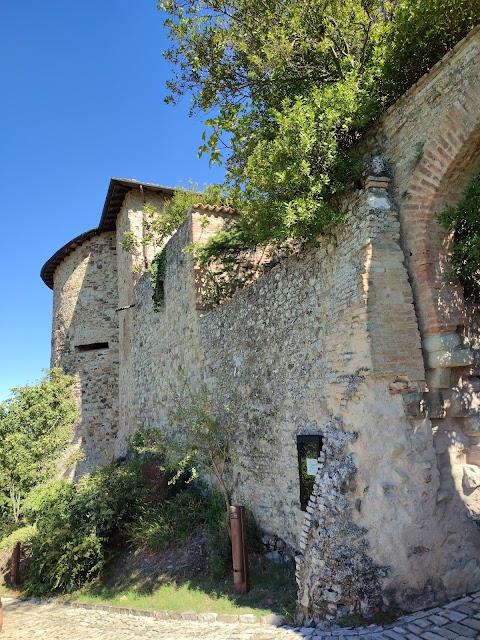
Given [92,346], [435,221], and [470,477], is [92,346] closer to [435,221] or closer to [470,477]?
[435,221]

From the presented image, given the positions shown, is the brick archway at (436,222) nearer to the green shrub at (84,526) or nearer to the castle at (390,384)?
the castle at (390,384)

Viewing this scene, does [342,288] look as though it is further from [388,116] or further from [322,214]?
[388,116]

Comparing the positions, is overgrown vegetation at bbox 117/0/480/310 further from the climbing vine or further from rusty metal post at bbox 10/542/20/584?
rusty metal post at bbox 10/542/20/584

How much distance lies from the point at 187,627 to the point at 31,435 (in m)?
8.18

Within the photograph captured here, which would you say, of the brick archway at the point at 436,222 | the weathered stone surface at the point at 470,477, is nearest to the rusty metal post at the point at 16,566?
the weathered stone surface at the point at 470,477

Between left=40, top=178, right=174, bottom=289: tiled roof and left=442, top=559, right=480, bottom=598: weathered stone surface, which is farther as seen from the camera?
left=40, top=178, right=174, bottom=289: tiled roof

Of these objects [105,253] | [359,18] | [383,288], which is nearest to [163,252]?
[105,253]

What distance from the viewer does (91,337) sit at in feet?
54.0

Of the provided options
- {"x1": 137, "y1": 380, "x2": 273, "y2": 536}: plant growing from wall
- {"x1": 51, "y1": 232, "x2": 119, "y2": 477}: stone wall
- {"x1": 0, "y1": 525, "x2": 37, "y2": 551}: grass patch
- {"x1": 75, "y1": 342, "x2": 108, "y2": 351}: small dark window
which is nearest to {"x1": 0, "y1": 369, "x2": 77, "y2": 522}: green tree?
{"x1": 0, "y1": 525, "x2": 37, "y2": 551}: grass patch

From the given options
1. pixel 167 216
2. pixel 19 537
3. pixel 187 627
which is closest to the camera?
pixel 187 627

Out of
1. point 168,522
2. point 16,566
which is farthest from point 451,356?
point 16,566

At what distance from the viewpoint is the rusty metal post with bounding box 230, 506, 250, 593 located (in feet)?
18.6

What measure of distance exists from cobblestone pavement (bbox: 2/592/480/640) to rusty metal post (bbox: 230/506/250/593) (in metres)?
0.64

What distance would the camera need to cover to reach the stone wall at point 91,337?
51.2ft
